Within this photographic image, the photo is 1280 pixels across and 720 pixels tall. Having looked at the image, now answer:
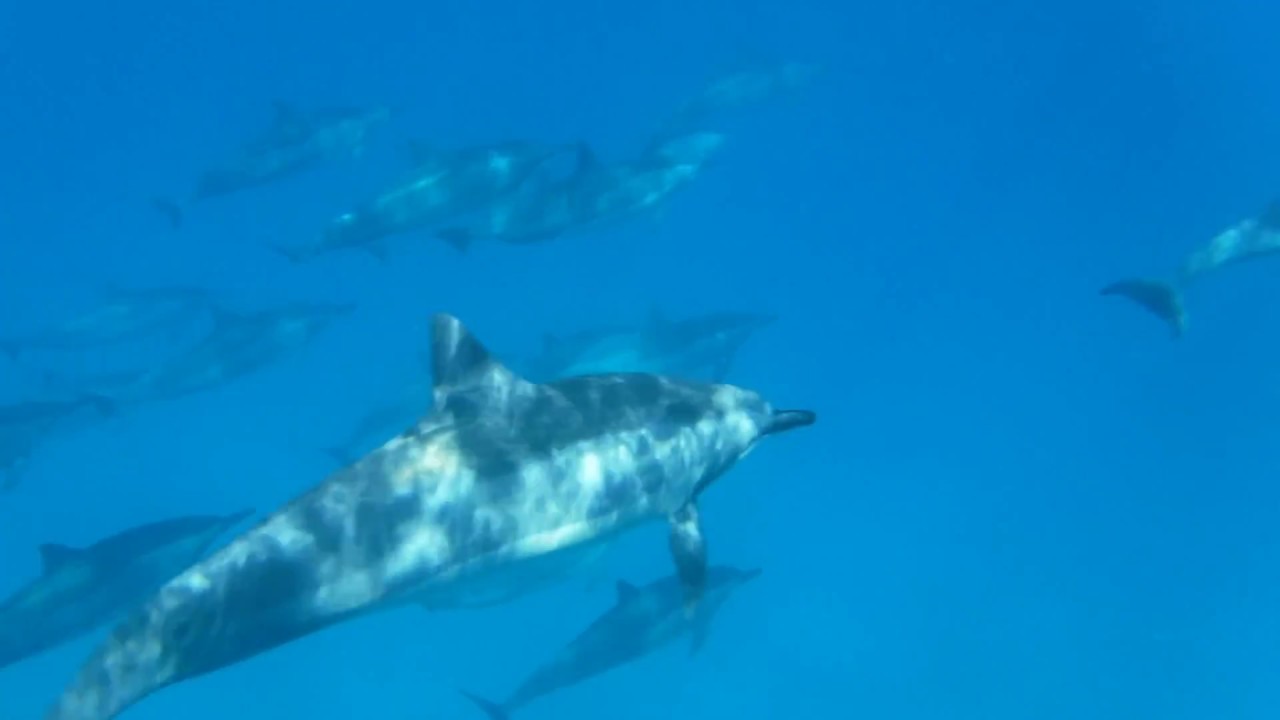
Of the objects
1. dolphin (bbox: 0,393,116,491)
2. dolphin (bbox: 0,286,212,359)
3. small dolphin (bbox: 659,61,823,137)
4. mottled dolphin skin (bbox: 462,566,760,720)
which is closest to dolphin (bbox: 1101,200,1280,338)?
mottled dolphin skin (bbox: 462,566,760,720)

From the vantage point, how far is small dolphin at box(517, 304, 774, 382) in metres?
23.1

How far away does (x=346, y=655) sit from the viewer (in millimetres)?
27984

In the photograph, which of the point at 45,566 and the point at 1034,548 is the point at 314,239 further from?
the point at 1034,548

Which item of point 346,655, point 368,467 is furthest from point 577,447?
point 346,655

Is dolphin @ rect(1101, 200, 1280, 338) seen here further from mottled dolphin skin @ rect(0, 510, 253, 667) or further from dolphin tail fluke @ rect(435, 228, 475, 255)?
mottled dolphin skin @ rect(0, 510, 253, 667)

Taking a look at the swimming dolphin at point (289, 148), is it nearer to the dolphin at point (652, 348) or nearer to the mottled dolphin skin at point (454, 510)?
the dolphin at point (652, 348)

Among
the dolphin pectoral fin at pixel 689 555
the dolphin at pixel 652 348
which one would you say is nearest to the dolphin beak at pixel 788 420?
the dolphin pectoral fin at pixel 689 555

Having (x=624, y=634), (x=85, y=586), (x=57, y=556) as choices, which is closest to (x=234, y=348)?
(x=57, y=556)

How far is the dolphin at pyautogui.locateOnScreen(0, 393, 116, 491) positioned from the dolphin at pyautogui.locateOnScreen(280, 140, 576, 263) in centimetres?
555

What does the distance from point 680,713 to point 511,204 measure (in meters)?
11.9

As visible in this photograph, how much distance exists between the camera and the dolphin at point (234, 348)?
26156 millimetres

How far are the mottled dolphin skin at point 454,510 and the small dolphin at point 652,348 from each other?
509 inches

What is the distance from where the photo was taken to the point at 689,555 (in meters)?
9.45

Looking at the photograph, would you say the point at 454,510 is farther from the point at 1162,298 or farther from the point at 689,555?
the point at 1162,298
